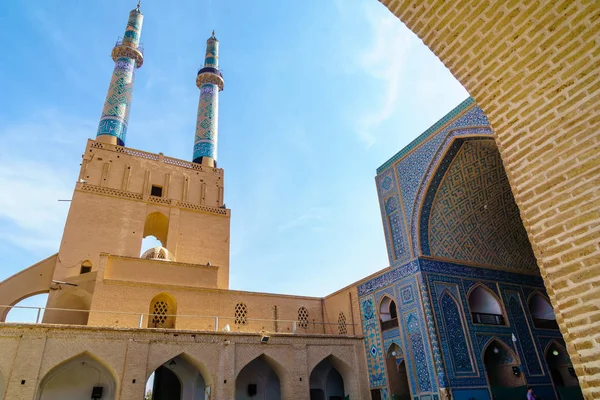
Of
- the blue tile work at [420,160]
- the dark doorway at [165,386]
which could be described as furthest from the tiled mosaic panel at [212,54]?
the dark doorway at [165,386]

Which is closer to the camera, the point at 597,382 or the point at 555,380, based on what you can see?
the point at 597,382

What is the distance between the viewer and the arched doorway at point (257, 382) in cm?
1134

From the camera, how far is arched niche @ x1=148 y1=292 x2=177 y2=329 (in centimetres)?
1082

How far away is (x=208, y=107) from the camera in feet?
60.4

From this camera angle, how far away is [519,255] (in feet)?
40.9

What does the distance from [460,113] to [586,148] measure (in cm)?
843

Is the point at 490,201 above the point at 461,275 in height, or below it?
above

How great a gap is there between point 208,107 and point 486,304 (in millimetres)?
13375

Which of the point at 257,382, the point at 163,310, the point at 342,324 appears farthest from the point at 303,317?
the point at 163,310

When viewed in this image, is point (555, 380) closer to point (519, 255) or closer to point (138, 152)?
point (519, 255)

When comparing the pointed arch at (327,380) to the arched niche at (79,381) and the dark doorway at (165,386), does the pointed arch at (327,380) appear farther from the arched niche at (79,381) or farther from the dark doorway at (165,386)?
the arched niche at (79,381)

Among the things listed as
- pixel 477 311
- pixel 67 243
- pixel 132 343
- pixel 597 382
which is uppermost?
pixel 67 243

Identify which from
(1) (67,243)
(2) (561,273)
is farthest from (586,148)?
(1) (67,243)

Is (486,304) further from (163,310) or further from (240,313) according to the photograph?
(163,310)
